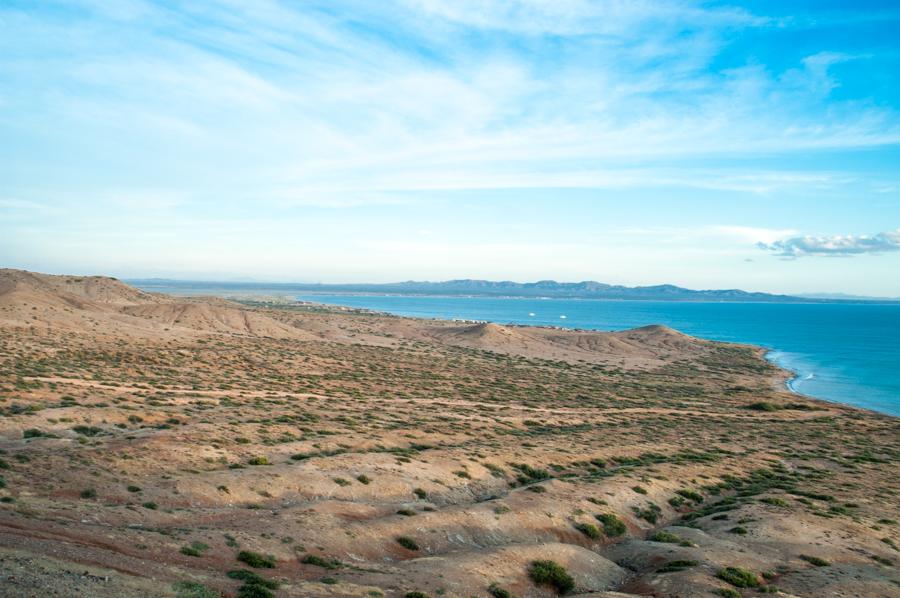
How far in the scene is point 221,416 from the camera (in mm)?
42188

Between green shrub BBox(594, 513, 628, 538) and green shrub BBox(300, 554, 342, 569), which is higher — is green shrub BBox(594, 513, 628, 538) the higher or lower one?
the lower one

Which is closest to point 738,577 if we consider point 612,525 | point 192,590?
point 612,525

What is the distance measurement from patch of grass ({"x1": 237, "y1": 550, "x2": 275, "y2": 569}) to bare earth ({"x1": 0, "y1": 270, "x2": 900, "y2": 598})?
6 centimetres

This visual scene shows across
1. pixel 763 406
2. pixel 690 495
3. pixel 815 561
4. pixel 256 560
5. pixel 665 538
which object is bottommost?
pixel 763 406

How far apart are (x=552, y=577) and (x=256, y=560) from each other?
392 inches

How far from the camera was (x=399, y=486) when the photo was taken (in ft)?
100

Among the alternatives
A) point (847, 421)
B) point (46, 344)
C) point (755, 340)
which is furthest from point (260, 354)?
point (755, 340)

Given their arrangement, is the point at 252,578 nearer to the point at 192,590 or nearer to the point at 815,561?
the point at 192,590

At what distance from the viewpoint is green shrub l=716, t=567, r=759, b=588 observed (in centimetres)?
2170

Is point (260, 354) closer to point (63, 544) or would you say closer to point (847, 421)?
point (63, 544)

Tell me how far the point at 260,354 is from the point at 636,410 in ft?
157

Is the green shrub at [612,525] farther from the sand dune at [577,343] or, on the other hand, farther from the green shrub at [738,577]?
the sand dune at [577,343]

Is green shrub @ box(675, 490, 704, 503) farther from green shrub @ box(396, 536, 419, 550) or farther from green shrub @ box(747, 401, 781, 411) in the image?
green shrub @ box(747, 401, 781, 411)

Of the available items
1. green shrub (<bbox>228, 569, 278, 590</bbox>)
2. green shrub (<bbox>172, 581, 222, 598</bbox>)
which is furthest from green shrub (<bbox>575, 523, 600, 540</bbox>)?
green shrub (<bbox>172, 581, 222, 598</bbox>)
